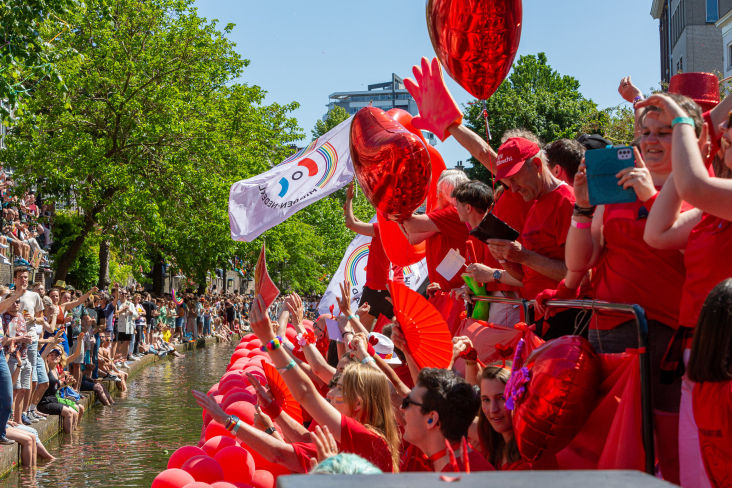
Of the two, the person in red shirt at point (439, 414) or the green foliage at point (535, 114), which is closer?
the person in red shirt at point (439, 414)

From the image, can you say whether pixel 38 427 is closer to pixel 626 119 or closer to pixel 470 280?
pixel 470 280

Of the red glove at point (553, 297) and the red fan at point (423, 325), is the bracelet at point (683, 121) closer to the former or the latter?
the red glove at point (553, 297)

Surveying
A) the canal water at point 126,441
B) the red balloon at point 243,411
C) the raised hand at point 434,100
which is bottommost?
the canal water at point 126,441

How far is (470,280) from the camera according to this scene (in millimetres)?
4098

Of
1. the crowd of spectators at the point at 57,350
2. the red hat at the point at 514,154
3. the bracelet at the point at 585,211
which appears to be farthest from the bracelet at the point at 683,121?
the crowd of spectators at the point at 57,350

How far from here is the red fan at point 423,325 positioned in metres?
3.58

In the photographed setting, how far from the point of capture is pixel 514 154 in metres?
3.67

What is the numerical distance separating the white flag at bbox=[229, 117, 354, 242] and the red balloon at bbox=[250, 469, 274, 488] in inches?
147

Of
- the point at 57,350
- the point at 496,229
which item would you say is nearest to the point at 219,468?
the point at 496,229

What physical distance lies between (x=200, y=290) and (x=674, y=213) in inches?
1252

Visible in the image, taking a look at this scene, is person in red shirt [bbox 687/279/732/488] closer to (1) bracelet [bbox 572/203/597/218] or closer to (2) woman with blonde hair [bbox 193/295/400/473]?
(1) bracelet [bbox 572/203/597/218]

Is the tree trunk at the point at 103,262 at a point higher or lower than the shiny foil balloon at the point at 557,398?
higher

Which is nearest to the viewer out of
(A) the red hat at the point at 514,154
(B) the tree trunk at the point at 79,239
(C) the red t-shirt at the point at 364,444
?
(C) the red t-shirt at the point at 364,444

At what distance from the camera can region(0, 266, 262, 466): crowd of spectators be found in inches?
322
